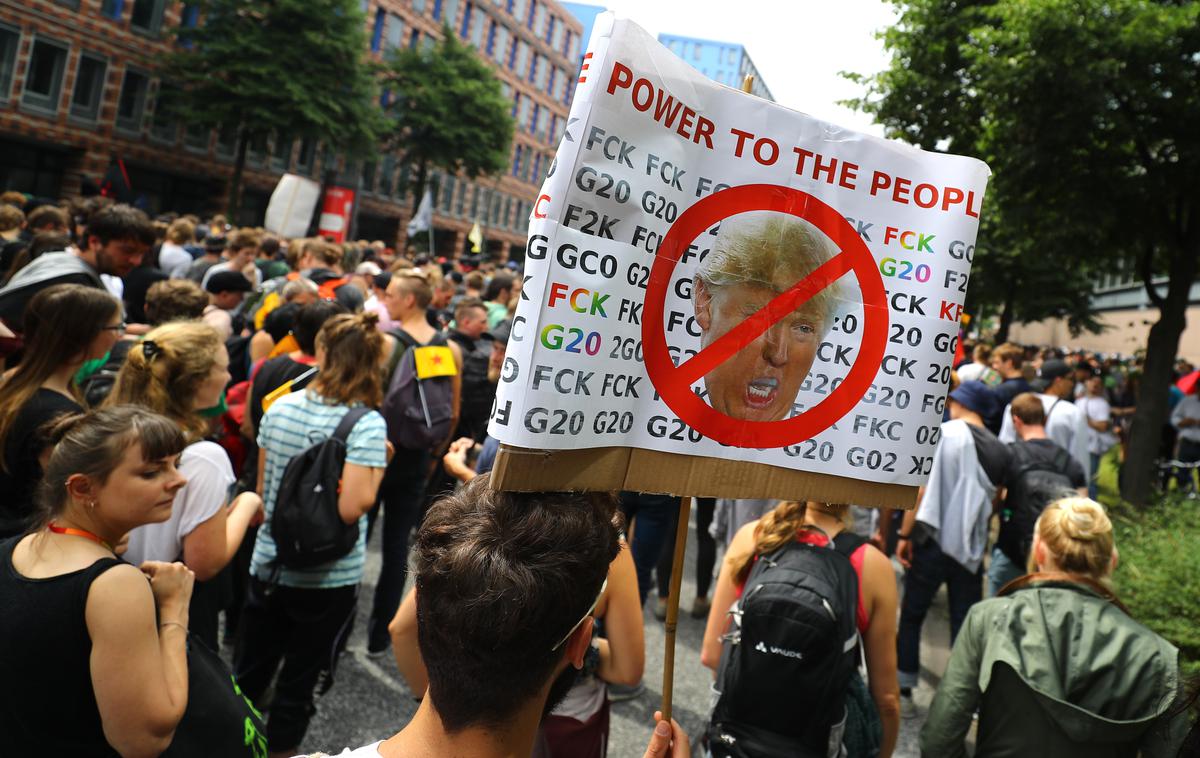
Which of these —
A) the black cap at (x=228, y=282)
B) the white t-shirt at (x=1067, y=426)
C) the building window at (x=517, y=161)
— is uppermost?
the building window at (x=517, y=161)

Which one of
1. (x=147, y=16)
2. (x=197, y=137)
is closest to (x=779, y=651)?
(x=147, y=16)

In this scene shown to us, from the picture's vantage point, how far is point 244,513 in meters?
3.19

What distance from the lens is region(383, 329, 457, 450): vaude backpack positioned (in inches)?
196

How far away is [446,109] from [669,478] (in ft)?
140

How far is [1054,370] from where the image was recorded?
7637 millimetres

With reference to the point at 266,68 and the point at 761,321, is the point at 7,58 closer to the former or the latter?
the point at 266,68

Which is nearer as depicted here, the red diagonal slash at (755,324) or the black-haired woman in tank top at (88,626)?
the red diagonal slash at (755,324)

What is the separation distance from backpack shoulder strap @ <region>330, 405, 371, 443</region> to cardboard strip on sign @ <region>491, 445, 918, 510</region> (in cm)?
205

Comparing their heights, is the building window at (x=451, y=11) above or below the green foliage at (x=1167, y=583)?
above

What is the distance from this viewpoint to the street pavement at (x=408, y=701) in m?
4.19

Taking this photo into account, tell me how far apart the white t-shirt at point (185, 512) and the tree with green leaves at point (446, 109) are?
40.8m

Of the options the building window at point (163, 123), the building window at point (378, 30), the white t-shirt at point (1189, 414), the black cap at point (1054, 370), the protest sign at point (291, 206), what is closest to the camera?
the black cap at point (1054, 370)

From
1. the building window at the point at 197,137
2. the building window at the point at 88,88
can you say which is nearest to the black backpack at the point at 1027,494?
the building window at the point at 88,88

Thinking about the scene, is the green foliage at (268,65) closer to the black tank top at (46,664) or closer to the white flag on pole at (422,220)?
the white flag on pole at (422,220)
